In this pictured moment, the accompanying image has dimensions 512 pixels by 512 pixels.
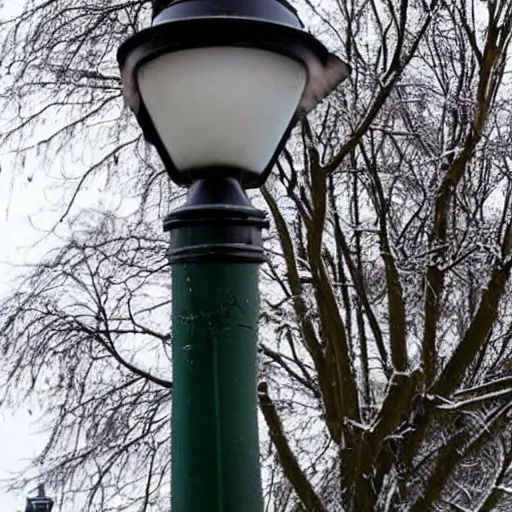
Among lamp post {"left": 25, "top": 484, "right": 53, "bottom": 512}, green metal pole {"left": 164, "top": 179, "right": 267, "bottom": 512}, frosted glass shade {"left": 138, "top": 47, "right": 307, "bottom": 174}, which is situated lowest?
green metal pole {"left": 164, "top": 179, "right": 267, "bottom": 512}

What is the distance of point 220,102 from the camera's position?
1463 mm

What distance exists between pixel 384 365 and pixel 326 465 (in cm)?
95

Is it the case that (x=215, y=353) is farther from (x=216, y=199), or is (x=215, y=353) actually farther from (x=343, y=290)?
(x=343, y=290)

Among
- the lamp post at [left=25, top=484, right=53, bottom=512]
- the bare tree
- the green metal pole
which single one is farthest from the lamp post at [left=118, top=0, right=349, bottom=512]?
the lamp post at [left=25, top=484, right=53, bottom=512]

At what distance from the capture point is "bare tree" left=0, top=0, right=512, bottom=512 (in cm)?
594

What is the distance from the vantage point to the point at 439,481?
5832 mm

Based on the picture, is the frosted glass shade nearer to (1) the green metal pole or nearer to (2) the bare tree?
(1) the green metal pole

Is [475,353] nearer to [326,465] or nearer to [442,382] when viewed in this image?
Result: [442,382]

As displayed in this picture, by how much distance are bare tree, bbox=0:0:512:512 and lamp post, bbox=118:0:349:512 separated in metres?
4.28

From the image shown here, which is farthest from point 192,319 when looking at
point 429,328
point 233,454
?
point 429,328

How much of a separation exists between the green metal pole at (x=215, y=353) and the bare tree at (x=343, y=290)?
434cm

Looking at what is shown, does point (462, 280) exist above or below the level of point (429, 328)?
above

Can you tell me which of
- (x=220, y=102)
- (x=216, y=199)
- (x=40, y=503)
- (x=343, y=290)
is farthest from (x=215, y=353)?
(x=40, y=503)

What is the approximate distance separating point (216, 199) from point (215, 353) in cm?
29
